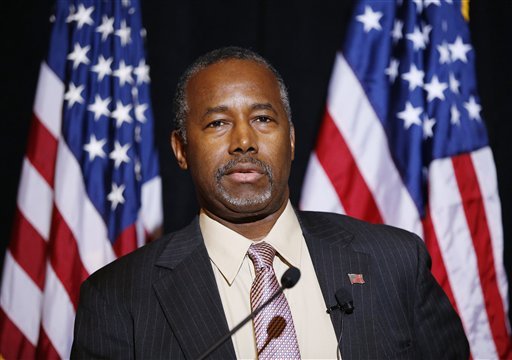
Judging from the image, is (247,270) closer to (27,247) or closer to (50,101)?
(27,247)

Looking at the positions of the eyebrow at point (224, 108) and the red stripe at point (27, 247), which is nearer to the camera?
the eyebrow at point (224, 108)

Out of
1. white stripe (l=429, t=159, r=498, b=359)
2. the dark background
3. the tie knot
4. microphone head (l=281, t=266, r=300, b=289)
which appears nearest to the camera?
microphone head (l=281, t=266, r=300, b=289)

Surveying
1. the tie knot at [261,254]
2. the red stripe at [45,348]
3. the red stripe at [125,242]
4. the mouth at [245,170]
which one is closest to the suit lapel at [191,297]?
the tie knot at [261,254]

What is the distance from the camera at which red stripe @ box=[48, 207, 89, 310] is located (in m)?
2.54

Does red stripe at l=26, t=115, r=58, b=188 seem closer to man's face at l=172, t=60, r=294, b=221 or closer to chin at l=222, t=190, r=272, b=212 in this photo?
man's face at l=172, t=60, r=294, b=221

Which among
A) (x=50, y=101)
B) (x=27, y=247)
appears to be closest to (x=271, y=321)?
(x=27, y=247)

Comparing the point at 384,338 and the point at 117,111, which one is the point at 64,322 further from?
the point at 384,338

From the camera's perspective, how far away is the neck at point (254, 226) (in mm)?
1769

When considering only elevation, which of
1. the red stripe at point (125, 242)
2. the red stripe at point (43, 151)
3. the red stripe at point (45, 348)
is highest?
the red stripe at point (43, 151)

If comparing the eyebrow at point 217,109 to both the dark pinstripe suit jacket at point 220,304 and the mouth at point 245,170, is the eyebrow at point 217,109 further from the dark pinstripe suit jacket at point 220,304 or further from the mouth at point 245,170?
the dark pinstripe suit jacket at point 220,304

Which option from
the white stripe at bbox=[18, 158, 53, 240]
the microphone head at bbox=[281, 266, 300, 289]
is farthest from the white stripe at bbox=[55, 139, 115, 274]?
the microphone head at bbox=[281, 266, 300, 289]

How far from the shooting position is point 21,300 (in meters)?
2.64

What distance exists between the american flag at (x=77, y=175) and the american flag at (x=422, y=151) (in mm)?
752

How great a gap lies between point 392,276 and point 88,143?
146cm
